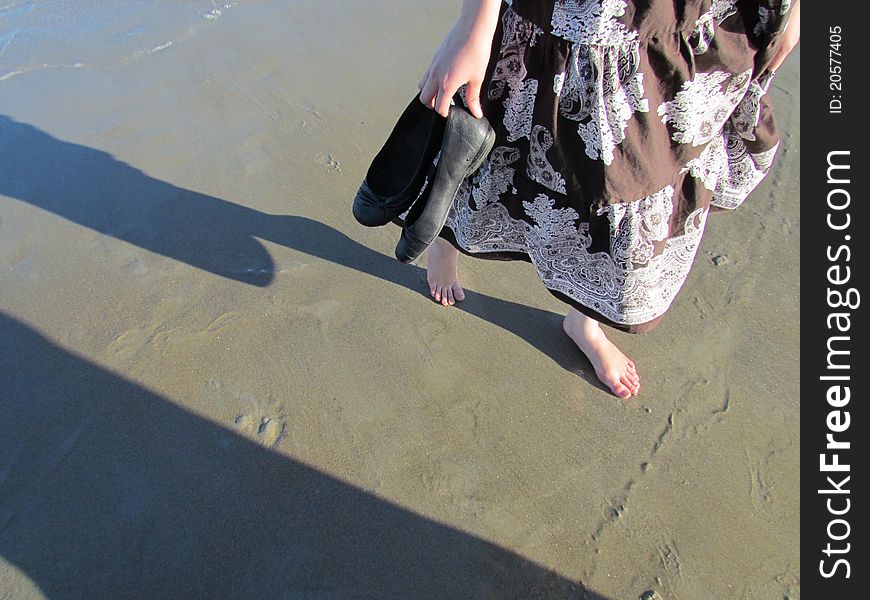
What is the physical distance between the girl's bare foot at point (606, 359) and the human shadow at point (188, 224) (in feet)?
0.20

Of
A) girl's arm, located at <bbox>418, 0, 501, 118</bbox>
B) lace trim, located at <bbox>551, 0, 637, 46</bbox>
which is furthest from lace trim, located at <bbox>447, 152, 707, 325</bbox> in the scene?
lace trim, located at <bbox>551, 0, 637, 46</bbox>

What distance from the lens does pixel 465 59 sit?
1144mm

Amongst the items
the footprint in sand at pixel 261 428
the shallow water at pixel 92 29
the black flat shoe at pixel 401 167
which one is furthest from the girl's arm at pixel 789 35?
the shallow water at pixel 92 29

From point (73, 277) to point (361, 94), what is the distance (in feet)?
4.38

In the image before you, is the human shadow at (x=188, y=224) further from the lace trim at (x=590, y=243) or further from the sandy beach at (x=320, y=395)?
the lace trim at (x=590, y=243)

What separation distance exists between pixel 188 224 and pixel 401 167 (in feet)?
3.21

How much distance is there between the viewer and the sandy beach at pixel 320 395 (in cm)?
146

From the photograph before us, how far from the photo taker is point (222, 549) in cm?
145

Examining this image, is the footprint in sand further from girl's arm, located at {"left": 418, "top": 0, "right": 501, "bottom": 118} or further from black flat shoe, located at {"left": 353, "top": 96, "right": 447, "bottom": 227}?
girl's arm, located at {"left": 418, "top": 0, "right": 501, "bottom": 118}

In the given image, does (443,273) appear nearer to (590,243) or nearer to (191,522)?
(590,243)

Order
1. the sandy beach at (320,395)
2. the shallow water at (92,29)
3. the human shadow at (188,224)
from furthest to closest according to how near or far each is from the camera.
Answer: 1. the shallow water at (92,29)
2. the human shadow at (188,224)
3. the sandy beach at (320,395)

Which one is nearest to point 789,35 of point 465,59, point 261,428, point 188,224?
point 465,59
